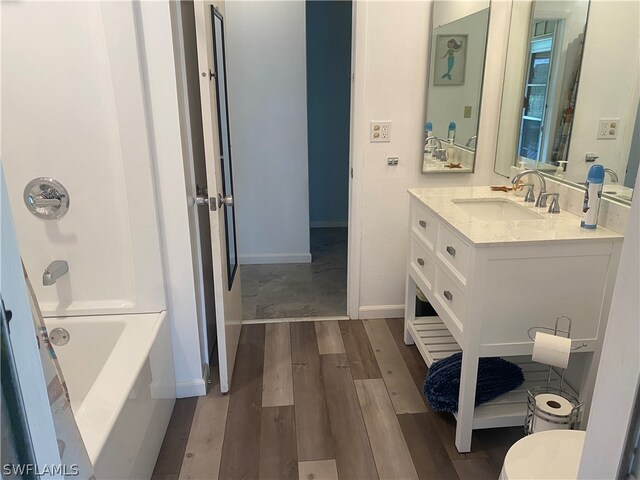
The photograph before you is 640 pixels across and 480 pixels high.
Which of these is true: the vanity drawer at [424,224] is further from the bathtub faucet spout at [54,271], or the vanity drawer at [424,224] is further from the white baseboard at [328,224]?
the white baseboard at [328,224]

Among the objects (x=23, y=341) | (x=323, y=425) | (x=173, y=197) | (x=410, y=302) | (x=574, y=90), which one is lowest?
(x=323, y=425)

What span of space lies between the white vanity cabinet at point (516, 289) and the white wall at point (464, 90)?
0.96m

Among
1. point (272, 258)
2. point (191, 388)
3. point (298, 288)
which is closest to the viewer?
point (191, 388)

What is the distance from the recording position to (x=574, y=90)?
196cm

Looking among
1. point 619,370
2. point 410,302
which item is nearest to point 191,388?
point 410,302

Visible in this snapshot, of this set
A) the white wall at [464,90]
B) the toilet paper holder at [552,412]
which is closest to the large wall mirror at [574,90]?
the white wall at [464,90]

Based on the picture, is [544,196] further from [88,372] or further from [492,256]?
[88,372]

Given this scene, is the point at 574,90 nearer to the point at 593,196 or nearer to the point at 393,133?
the point at 593,196

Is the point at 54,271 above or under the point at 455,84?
under

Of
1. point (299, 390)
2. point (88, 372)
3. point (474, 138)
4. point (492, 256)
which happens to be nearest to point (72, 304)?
point (88, 372)

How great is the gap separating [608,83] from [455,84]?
0.96 metres

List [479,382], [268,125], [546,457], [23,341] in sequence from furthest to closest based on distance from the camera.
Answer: [268,125] → [479,382] → [546,457] → [23,341]

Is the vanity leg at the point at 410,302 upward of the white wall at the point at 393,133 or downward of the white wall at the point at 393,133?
downward

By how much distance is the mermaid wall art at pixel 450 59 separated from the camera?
8.40ft
